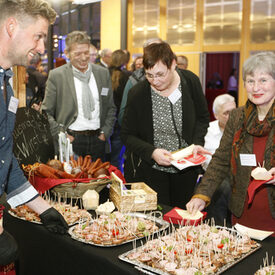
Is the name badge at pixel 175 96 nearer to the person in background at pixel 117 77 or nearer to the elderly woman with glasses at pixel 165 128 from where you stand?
the elderly woman with glasses at pixel 165 128

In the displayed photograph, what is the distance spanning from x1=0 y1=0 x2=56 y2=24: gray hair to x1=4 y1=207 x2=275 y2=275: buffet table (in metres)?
0.89

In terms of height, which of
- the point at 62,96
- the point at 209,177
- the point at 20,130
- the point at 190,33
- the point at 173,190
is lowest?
the point at 173,190

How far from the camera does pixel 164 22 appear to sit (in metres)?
8.20

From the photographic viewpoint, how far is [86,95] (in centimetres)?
349

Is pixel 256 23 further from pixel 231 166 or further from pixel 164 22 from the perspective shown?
pixel 231 166

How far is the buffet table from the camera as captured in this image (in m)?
1.42

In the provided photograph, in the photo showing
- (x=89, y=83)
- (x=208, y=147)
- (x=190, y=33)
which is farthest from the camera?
(x=190, y=33)

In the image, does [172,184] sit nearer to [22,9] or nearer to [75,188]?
[75,188]

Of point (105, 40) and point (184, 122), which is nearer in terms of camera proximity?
point (184, 122)

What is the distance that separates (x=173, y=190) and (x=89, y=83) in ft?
4.82

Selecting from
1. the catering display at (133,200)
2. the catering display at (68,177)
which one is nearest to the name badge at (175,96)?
the catering display at (68,177)

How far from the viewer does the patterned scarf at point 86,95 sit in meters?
3.47

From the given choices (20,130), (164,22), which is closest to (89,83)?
(20,130)

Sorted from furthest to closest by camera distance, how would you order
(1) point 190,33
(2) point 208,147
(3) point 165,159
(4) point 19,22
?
(1) point 190,33, (2) point 208,147, (3) point 165,159, (4) point 19,22
